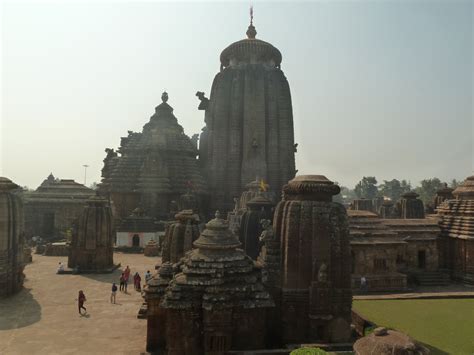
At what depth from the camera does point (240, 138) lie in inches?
1711

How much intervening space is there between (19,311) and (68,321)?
3.18 metres

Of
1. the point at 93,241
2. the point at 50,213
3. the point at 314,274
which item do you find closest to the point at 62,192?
the point at 50,213

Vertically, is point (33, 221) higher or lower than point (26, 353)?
higher

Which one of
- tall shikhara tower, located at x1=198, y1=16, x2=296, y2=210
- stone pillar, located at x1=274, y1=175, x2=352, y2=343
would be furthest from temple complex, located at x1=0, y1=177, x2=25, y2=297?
tall shikhara tower, located at x1=198, y1=16, x2=296, y2=210

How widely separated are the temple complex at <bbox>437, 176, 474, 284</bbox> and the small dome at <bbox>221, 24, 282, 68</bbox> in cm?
2796

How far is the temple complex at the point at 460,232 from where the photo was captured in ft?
81.4

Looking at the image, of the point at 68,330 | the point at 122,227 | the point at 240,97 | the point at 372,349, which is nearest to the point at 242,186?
the point at 240,97

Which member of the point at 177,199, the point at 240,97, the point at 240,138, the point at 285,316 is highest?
the point at 240,97

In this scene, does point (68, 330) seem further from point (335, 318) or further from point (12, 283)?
point (335, 318)

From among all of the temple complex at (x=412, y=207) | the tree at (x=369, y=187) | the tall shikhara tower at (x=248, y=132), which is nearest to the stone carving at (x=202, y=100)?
the tall shikhara tower at (x=248, y=132)

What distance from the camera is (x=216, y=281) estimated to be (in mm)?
10930

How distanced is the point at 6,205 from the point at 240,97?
29.4m

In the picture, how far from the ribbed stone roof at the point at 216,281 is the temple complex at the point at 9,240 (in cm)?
1297

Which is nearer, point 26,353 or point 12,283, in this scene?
point 26,353
